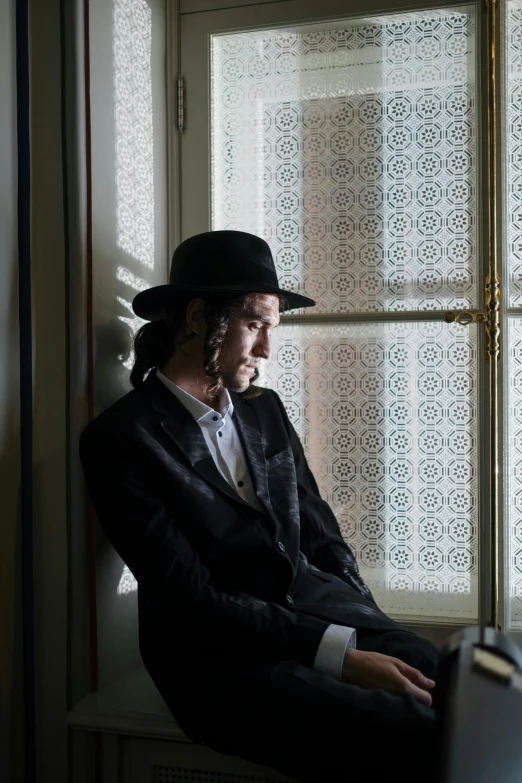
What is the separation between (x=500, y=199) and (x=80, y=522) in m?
1.35

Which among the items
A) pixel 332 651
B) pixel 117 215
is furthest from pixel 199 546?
pixel 117 215

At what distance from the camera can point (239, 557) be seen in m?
1.61

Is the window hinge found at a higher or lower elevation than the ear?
higher

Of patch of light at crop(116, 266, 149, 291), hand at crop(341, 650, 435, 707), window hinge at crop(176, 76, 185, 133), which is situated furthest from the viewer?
window hinge at crop(176, 76, 185, 133)

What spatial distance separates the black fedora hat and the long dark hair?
0.04 metres

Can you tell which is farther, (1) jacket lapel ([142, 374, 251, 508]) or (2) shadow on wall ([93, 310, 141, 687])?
(2) shadow on wall ([93, 310, 141, 687])

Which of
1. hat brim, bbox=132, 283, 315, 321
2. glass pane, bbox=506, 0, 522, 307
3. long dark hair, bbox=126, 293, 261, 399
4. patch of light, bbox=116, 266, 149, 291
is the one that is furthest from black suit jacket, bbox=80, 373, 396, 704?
glass pane, bbox=506, 0, 522, 307

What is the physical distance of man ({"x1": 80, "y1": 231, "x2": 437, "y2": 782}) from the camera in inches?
54.4

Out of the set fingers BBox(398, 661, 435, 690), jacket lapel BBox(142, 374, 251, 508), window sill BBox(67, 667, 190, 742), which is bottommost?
window sill BBox(67, 667, 190, 742)

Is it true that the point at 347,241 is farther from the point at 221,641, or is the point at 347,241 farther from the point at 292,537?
the point at 221,641

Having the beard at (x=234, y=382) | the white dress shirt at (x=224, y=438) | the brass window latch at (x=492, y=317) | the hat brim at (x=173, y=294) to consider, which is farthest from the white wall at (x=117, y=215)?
the brass window latch at (x=492, y=317)

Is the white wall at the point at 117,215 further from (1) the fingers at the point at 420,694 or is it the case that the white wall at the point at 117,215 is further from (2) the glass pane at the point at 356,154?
(1) the fingers at the point at 420,694

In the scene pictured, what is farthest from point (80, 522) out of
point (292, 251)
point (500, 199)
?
point (500, 199)

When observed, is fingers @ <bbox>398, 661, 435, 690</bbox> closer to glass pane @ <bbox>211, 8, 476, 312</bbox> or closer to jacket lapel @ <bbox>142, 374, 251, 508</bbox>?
jacket lapel @ <bbox>142, 374, 251, 508</bbox>
